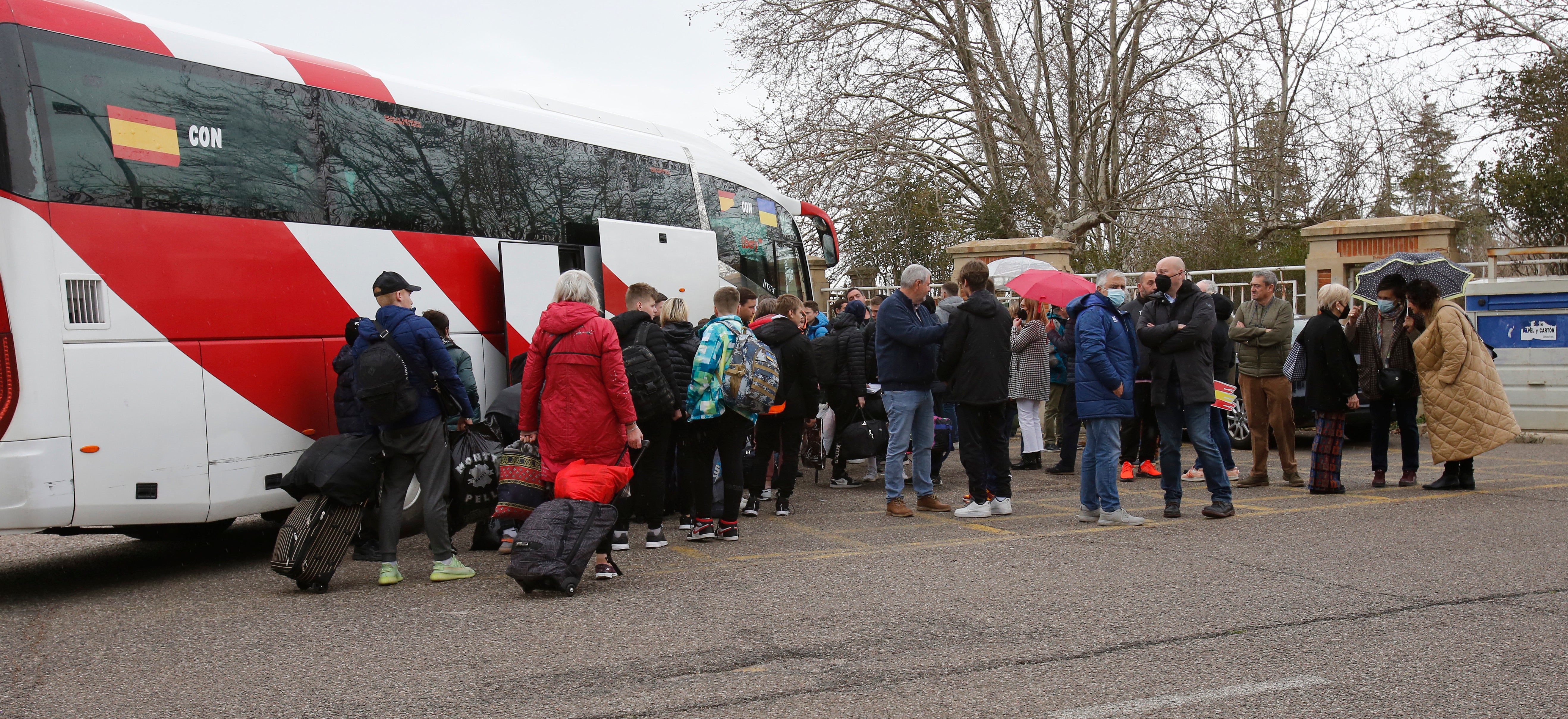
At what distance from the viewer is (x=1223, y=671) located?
14.5 ft

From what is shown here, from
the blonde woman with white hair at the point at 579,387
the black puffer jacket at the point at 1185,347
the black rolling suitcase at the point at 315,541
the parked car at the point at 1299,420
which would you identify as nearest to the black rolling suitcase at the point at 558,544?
the blonde woman with white hair at the point at 579,387

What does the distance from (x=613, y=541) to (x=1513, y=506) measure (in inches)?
253

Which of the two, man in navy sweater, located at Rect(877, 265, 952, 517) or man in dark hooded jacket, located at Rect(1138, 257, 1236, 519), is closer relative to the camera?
man in dark hooded jacket, located at Rect(1138, 257, 1236, 519)

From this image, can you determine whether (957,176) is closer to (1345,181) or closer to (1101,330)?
(1345,181)

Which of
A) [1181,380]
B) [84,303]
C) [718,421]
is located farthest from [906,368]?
[84,303]

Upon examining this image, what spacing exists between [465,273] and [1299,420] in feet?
28.9

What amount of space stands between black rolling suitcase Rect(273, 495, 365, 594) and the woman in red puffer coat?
1131mm

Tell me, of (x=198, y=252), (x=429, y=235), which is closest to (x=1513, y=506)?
(x=429, y=235)

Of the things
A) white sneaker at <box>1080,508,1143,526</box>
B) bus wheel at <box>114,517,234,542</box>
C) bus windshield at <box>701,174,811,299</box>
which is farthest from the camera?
bus windshield at <box>701,174,811,299</box>

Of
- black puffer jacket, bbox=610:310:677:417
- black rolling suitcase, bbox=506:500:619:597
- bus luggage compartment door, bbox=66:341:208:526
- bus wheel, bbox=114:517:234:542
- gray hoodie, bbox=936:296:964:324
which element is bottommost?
bus wheel, bbox=114:517:234:542

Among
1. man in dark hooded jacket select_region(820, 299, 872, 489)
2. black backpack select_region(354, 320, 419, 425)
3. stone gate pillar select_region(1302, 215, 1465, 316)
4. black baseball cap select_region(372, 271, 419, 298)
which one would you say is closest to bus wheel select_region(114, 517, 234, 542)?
black backpack select_region(354, 320, 419, 425)

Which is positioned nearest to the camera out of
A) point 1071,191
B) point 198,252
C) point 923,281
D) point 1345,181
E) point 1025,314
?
point 198,252

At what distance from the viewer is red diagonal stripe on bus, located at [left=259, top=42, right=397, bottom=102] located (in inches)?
287

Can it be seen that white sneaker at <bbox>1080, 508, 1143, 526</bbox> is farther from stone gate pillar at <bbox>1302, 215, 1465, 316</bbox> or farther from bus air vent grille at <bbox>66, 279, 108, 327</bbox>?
stone gate pillar at <bbox>1302, 215, 1465, 316</bbox>
